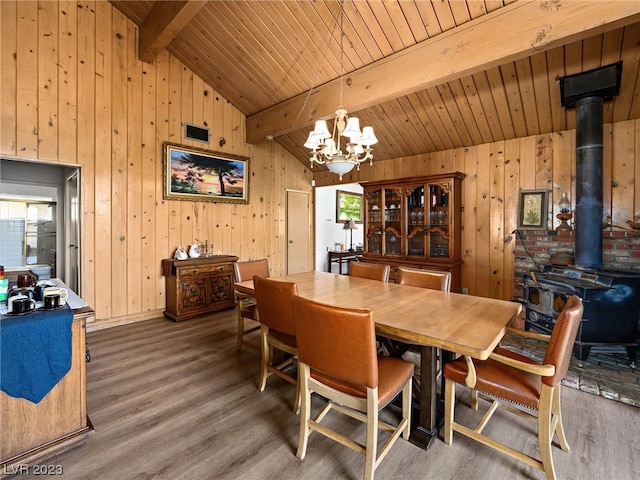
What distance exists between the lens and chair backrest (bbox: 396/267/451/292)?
252cm

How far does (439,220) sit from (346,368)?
11.4 ft

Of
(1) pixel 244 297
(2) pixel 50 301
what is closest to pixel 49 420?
(2) pixel 50 301

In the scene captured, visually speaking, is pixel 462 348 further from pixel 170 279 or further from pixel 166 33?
pixel 166 33

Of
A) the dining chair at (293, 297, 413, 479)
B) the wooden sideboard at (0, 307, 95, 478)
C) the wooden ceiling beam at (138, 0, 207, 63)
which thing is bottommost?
the wooden sideboard at (0, 307, 95, 478)

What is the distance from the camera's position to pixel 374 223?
16.7 ft

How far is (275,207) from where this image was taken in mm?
5703

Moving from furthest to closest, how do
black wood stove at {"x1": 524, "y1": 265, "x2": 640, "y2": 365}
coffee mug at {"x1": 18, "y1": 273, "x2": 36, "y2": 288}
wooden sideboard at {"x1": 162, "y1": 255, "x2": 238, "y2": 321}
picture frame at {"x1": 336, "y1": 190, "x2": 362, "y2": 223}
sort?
picture frame at {"x1": 336, "y1": 190, "x2": 362, "y2": 223} < wooden sideboard at {"x1": 162, "y1": 255, "x2": 238, "y2": 321} < black wood stove at {"x1": 524, "y1": 265, "x2": 640, "y2": 365} < coffee mug at {"x1": 18, "y1": 273, "x2": 36, "y2": 288}

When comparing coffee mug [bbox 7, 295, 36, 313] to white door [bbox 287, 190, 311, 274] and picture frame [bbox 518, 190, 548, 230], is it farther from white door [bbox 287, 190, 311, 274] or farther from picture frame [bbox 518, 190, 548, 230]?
picture frame [bbox 518, 190, 548, 230]

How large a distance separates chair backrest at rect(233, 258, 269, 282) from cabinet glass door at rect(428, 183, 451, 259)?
258 centimetres

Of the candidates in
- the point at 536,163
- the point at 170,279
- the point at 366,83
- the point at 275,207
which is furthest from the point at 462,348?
the point at 275,207

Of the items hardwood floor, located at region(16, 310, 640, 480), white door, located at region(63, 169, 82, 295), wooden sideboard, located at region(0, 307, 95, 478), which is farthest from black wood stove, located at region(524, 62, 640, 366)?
white door, located at region(63, 169, 82, 295)

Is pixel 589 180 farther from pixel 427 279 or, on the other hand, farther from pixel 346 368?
pixel 346 368

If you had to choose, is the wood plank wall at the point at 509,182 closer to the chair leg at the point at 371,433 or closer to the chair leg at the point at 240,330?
the chair leg at the point at 240,330

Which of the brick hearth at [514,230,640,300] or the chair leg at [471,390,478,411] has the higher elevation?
the brick hearth at [514,230,640,300]
